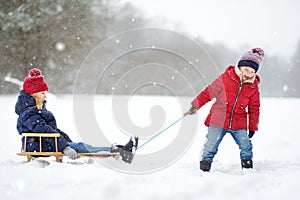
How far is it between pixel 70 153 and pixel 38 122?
0.53 meters

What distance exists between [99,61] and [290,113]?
1182cm

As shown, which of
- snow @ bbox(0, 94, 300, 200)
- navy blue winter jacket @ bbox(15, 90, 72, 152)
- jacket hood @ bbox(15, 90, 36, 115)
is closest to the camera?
snow @ bbox(0, 94, 300, 200)

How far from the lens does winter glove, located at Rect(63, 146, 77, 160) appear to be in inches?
146

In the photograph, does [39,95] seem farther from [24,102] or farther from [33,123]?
[33,123]

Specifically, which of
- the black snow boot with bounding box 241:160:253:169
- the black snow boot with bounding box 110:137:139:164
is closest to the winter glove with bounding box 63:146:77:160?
the black snow boot with bounding box 110:137:139:164

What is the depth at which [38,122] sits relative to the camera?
3830mm

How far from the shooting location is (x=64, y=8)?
588 inches

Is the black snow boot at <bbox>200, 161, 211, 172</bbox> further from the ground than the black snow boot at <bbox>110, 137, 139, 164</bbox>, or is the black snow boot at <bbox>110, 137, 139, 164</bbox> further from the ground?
the black snow boot at <bbox>110, 137, 139, 164</bbox>

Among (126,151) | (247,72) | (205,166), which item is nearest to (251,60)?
(247,72)

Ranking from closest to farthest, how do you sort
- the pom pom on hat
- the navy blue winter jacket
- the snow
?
the snow, the pom pom on hat, the navy blue winter jacket

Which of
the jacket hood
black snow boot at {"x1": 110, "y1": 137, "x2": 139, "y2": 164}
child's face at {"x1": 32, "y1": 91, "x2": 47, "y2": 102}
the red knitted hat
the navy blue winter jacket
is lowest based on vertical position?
black snow boot at {"x1": 110, "y1": 137, "x2": 139, "y2": 164}

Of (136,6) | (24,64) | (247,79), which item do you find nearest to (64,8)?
(24,64)

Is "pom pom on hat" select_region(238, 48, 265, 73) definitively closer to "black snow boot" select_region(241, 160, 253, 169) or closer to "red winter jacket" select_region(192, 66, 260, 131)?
"red winter jacket" select_region(192, 66, 260, 131)

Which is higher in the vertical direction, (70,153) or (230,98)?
(230,98)
